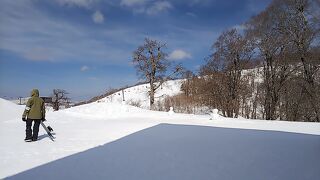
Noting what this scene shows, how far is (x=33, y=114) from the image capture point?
9.16 meters

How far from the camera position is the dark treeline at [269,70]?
20.1 metres

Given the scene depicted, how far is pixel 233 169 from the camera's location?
5645 mm

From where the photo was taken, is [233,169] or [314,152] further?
[314,152]

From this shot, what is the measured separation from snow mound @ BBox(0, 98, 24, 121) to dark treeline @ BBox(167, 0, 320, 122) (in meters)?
14.8

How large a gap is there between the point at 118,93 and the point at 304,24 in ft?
87.3

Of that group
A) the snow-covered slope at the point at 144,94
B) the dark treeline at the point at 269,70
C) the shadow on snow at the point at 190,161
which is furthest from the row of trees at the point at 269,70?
the shadow on snow at the point at 190,161

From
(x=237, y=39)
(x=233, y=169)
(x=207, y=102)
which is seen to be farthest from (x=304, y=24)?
(x=233, y=169)

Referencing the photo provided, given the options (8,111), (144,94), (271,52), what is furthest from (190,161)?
(144,94)

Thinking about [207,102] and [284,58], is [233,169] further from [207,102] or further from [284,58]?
[207,102]

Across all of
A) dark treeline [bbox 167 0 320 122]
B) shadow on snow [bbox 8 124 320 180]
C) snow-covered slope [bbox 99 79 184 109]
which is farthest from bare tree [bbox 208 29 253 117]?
shadow on snow [bbox 8 124 320 180]

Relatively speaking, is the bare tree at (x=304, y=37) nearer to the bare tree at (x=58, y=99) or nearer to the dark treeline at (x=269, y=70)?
the dark treeline at (x=269, y=70)

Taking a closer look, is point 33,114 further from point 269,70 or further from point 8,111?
point 269,70

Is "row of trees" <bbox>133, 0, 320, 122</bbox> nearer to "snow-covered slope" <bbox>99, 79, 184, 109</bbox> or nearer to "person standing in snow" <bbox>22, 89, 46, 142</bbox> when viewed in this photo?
"snow-covered slope" <bbox>99, 79, 184, 109</bbox>

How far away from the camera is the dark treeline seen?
20094mm
